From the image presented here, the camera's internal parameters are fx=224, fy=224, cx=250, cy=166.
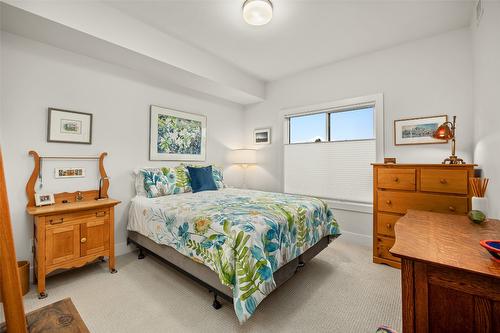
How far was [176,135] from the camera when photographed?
359 cm

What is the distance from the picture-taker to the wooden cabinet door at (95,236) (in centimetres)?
227

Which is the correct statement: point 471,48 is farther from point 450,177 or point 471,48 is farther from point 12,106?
point 12,106

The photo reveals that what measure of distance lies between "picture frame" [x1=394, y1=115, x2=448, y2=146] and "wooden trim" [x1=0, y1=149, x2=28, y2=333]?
3.61m

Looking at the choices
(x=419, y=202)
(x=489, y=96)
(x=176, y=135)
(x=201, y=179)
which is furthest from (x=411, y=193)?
(x=176, y=135)

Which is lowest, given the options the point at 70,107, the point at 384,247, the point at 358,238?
the point at 358,238

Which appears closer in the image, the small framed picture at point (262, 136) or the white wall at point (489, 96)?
the white wall at point (489, 96)

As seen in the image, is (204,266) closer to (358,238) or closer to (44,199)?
(44,199)

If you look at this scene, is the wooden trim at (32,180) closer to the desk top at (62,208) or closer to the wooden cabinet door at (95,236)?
the desk top at (62,208)

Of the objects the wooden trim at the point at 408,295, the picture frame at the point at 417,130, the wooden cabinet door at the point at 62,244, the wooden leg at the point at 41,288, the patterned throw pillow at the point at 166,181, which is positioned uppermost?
the picture frame at the point at 417,130

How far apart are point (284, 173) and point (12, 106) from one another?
3.66m

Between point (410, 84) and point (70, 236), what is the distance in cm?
433

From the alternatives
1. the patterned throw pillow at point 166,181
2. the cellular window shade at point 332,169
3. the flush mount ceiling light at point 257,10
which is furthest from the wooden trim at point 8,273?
the cellular window shade at point 332,169

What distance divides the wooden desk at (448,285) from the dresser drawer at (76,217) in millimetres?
2633

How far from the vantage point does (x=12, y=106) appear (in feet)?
7.20
